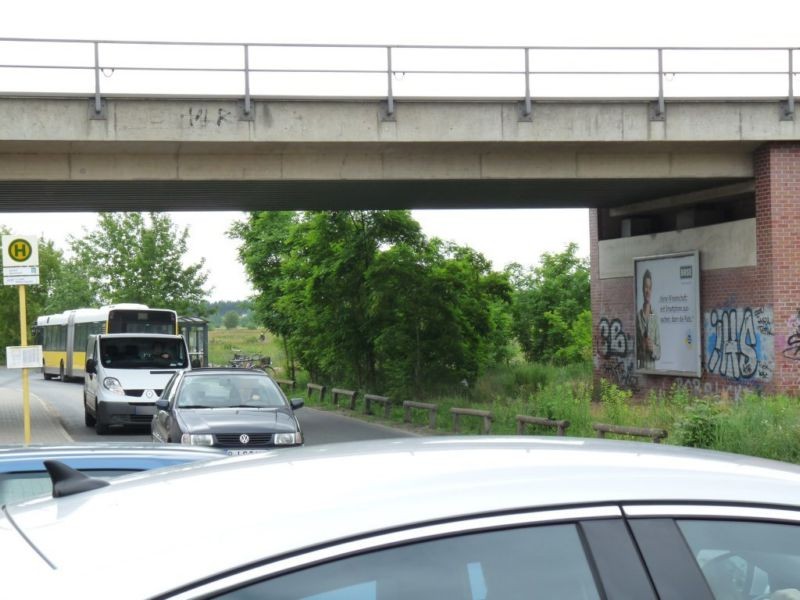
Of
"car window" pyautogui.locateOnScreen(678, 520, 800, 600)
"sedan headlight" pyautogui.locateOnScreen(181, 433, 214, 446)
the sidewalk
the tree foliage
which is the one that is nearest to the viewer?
"car window" pyautogui.locateOnScreen(678, 520, 800, 600)

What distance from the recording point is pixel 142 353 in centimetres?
2422

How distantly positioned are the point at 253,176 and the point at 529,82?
5876 mm

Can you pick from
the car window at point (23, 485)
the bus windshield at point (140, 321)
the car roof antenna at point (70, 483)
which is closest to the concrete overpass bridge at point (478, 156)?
the bus windshield at point (140, 321)

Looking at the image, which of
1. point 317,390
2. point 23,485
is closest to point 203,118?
point 317,390

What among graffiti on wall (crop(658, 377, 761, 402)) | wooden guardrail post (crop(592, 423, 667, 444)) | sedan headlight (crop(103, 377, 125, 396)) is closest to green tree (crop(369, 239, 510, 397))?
graffiti on wall (crop(658, 377, 761, 402))

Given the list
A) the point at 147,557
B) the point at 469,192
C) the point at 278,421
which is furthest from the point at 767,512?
the point at 469,192

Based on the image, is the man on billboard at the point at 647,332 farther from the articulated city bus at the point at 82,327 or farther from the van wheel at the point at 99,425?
the articulated city bus at the point at 82,327

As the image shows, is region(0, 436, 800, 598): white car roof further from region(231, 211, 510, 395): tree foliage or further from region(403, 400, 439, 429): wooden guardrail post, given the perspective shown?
region(231, 211, 510, 395): tree foliage

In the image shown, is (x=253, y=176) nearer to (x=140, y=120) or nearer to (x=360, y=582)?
(x=140, y=120)

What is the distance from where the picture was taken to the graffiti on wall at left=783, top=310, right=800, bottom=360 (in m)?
22.1

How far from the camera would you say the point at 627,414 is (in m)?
18.5

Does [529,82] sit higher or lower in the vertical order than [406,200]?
higher

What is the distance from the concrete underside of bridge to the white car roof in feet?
62.2

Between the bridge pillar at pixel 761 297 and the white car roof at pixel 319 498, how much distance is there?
65.6 feet
